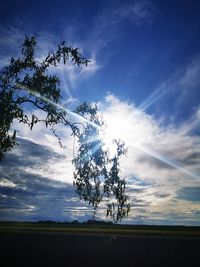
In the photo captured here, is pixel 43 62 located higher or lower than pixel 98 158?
higher

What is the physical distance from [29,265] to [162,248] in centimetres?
657

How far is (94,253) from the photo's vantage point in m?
14.0

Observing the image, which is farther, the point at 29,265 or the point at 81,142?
the point at 81,142

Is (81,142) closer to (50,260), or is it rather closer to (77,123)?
(77,123)

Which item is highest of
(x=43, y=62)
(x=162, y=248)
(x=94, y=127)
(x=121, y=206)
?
(x=43, y=62)

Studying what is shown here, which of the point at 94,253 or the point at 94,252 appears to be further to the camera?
the point at 94,252

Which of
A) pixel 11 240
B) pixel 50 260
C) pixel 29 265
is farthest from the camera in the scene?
pixel 11 240

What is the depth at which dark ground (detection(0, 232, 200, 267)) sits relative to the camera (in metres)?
12.0

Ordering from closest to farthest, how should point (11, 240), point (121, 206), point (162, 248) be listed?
point (162, 248) → point (11, 240) → point (121, 206)

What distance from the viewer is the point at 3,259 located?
40.8 ft

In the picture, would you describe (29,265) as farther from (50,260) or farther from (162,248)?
(162,248)

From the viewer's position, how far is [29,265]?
11.4m

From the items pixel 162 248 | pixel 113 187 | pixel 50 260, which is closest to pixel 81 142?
pixel 113 187

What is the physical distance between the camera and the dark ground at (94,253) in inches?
472
